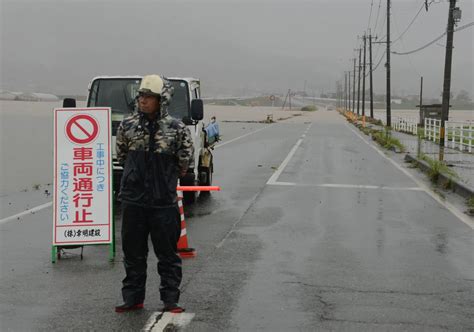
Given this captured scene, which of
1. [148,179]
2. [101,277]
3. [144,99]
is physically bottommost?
[101,277]

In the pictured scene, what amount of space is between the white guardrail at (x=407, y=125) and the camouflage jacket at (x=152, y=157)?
36.9 metres

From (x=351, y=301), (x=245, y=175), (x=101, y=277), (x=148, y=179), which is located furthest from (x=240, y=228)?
(x=245, y=175)

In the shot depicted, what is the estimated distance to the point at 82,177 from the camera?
7258mm

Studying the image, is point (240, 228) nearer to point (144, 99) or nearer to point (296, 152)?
point (144, 99)

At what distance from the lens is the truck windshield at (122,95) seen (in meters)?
11.6

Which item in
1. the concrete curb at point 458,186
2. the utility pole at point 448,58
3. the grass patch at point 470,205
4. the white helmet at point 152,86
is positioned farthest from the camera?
the utility pole at point 448,58

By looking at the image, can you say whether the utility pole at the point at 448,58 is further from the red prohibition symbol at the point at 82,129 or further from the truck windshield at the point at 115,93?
the red prohibition symbol at the point at 82,129

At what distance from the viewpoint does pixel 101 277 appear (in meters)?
6.66

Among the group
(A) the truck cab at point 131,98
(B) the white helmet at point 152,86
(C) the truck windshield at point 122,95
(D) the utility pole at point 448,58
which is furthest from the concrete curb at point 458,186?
(D) the utility pole at point 448,58

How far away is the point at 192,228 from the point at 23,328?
454cm

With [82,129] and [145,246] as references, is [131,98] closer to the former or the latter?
[82,129]

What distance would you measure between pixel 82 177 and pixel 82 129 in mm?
551

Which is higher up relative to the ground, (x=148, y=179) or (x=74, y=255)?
Result: (x=148, y=179)

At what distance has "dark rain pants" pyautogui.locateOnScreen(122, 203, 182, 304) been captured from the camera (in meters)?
5.39
